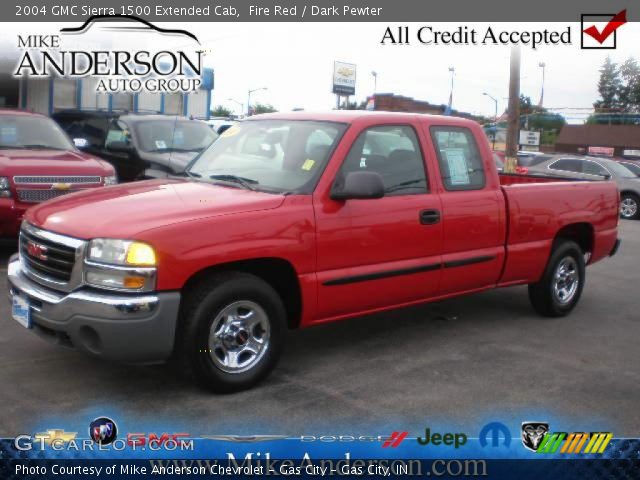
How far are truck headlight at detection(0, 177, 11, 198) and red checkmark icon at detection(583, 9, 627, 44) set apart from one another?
867 centimetres

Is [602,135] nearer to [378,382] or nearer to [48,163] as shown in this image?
[48,163]

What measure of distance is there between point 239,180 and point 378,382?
1.69 metres

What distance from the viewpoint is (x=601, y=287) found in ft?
28.5

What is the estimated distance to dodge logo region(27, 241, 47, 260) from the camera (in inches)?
182

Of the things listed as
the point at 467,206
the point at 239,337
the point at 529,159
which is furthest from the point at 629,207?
the point at 239,337

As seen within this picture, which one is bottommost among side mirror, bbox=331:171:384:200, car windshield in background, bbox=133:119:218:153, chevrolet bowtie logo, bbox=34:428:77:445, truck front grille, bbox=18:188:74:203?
chevrolet bowtie logo, bbox=34:428:77:445

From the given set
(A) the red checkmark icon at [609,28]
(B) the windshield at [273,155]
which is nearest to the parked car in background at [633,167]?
(A) the red checkmark icon at [609,28]

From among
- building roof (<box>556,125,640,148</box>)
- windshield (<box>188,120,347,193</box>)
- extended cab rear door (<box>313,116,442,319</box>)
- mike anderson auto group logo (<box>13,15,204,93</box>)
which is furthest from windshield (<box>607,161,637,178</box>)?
building roof (<box>556,125,640,148</box>)

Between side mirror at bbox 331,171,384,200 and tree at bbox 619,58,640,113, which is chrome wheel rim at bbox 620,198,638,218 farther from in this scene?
tree at bbox 619,58,640,113

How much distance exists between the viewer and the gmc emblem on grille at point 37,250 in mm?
4610

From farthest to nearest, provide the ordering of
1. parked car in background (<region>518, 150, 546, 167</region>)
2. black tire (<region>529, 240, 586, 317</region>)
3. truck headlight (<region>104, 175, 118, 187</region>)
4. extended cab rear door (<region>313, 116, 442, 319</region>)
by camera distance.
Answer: parked car in background (<region>518, 150, 546, 167</region>) → truck headlight (<region>104, 175, 118, 187</region>) → black tire (<region>529, 240, 586, 317</region>) → extended cab rear door (<region>313, 116, 442, 319</region>)

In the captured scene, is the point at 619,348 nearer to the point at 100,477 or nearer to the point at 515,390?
the point at 515,390

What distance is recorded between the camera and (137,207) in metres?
4.59

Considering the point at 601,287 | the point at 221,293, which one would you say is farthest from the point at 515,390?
the point at 601,287
